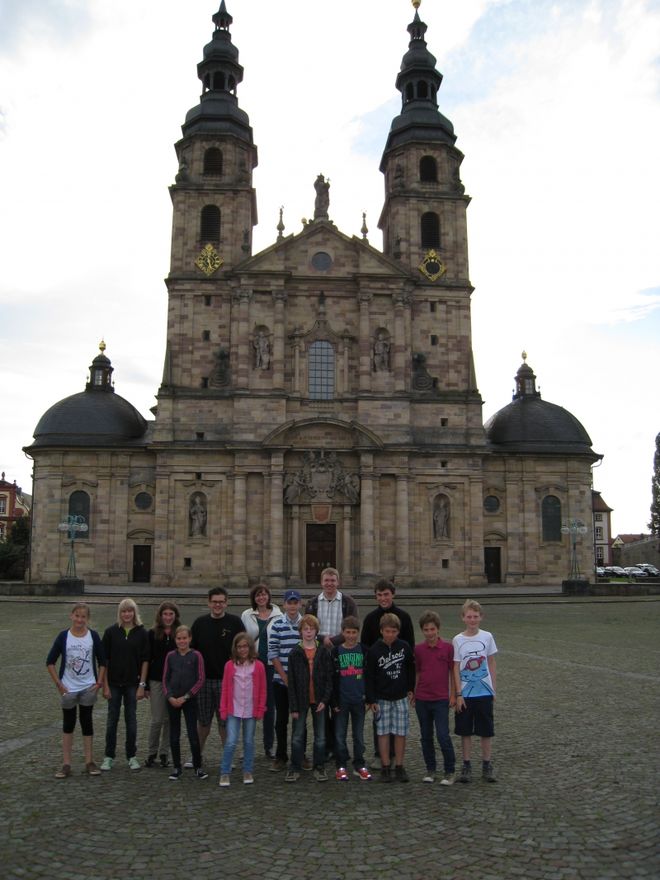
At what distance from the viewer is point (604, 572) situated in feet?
240

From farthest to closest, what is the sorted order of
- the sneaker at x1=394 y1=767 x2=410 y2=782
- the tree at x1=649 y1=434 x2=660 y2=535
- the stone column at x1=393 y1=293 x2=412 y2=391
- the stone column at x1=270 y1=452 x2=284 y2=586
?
the tree at x1=649 y1=434 x2=660 y2=535, the stone column at x1=393 y1=293 x2=412 y2=391, the stone column at x1=270 y1=452 x2=284 y2=586, the sneaker at x1=394 y1=767 x2=410 y2=782

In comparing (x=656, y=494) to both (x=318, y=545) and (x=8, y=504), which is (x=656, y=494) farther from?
(x=8, y=504)

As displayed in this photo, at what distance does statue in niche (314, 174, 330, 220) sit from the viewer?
46.6 metres

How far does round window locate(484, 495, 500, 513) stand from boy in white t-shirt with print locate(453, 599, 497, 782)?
38.7m

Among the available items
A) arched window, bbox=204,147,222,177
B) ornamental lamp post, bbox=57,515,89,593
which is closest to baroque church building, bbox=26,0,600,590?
arched window, bbox=204,147,222,177

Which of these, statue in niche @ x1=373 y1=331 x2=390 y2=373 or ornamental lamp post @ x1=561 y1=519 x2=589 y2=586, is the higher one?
statue in niche @ x1=373 y1=331 x2=390 y2=373

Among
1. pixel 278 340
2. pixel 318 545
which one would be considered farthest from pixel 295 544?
pixel 278 340

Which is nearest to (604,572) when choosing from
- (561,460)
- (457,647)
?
(561,460)

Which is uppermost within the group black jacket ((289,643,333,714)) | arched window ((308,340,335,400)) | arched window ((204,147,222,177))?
arched window ((204,147,222,177))

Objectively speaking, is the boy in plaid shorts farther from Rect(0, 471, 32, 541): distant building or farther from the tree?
Rect(0, 471, 32, 541): distant building

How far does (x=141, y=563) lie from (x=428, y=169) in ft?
→ 95.1

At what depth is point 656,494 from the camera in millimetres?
79312

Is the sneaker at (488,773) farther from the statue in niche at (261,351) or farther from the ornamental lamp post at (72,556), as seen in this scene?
the statue in niche at (261,351)

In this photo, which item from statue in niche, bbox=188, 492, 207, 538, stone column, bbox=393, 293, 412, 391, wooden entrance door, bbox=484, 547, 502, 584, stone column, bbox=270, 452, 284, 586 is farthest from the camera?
wooden entrance door, bbox=484, 547, 502, 584
